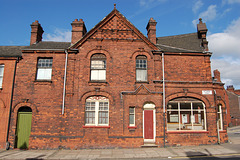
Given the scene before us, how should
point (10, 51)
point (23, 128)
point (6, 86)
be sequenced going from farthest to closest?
point (10, 51) → point (6, 86) → point (23, 128)

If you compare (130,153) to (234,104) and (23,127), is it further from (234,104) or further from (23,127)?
(234,104)

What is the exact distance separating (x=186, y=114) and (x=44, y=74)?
38.3 feet

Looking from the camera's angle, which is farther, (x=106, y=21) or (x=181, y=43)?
(x=181, y=43)

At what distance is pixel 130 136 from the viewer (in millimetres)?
12680

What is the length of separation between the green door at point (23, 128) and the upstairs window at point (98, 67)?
565 cm

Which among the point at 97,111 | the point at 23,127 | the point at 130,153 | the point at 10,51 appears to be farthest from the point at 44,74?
the point at 130,153

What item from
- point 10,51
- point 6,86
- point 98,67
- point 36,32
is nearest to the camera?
point 6,86

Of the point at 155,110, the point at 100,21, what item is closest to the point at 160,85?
the point at 155,110

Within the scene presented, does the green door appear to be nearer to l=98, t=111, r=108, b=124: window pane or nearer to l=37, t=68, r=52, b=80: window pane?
l=37, t=68, r=52, b=80: window pane

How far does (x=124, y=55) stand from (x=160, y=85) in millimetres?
3675

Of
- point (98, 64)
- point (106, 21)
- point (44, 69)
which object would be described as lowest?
point (44, 69)

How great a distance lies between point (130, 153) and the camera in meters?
11.2

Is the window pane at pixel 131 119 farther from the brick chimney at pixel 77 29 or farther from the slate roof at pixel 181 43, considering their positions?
the brick chimney at pixel 77 29

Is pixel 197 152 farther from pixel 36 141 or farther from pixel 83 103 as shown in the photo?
pixel 36 141
